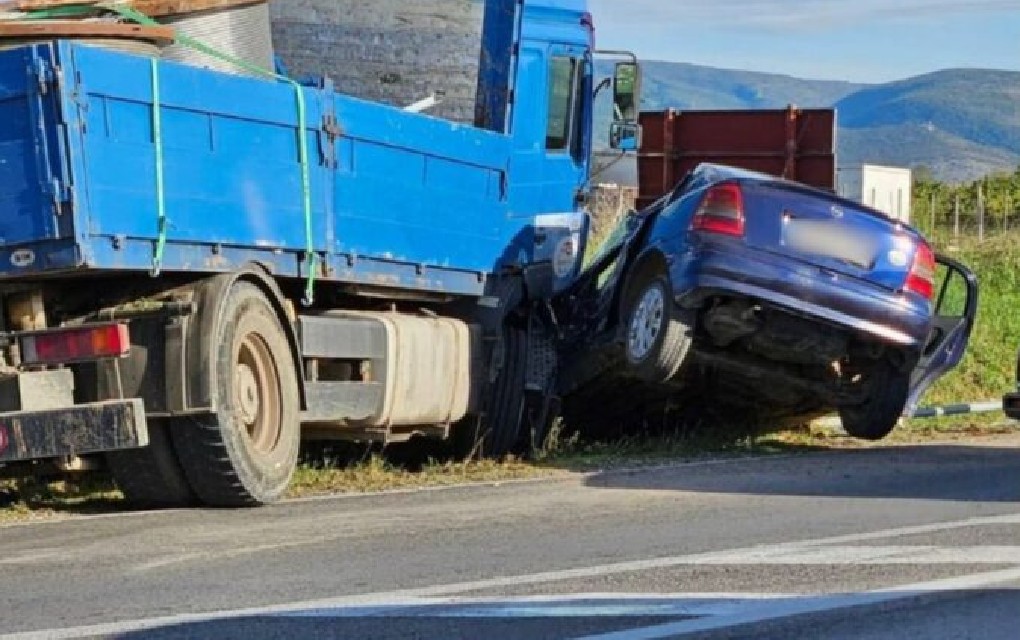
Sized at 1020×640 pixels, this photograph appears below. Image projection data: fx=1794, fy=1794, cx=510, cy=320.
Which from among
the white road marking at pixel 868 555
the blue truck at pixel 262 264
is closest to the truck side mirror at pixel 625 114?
the blue truck at pixel 262 264

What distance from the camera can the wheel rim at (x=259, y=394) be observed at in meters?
9.99

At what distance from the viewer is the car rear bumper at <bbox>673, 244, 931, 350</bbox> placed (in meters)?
11.0

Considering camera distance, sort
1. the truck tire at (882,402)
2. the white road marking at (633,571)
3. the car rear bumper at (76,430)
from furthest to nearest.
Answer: the truck tire at (882,402)
the car rear bumper at (76,430)
the white road marking at (633,571)

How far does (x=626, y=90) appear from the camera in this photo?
1430 cm

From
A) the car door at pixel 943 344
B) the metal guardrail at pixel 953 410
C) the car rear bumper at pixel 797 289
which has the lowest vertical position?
the metal guardrail at pixel 953 410

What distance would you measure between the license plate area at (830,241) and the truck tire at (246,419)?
10.5 ft

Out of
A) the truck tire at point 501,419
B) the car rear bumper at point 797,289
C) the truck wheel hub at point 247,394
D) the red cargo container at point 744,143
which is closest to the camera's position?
the truck wheel hub at point 247,394

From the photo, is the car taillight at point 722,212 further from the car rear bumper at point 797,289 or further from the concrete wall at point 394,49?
the concrete wall at point 394,49

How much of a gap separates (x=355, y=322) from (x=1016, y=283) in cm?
1338

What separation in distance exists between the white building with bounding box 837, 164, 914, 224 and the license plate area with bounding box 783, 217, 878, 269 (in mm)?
16605

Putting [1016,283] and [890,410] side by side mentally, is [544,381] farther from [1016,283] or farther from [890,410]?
[1016,283]

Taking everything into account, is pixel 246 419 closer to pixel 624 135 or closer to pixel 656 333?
pixel 656 333

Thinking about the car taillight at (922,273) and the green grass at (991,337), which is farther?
the green grass at (991,337)

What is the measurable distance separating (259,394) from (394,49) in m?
3.80
